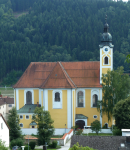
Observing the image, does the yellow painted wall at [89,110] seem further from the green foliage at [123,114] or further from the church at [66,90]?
the green foliage at [123,114]

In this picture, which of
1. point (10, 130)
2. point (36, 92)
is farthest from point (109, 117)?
point (10, 130)

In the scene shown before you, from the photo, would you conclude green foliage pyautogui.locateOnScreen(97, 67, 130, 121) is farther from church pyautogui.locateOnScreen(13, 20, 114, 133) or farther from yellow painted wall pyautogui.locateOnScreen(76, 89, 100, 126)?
yellow painted wall pyautogui.locateOnScreen(76, 89, 100, 126)

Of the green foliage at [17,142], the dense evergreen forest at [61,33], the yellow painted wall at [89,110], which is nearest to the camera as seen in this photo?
the green foliage at [17,142]

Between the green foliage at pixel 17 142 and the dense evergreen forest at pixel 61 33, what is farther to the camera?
the dense evergreen forest at pixel 61 33

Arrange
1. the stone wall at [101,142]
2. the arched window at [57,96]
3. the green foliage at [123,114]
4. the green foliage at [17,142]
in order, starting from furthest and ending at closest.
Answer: the arched window at [57,96] < the green foliage at [123,114] < the green foliage at [17,142] < the stone wall at [101,142]

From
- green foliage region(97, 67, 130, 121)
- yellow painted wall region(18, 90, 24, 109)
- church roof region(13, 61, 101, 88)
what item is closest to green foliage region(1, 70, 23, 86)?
church roof region(13, 61, 101, 88)

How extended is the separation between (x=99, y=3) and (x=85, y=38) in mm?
40408

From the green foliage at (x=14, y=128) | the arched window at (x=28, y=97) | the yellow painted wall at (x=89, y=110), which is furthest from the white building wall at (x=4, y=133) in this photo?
the yellow painted wall at (x=89, y=110)

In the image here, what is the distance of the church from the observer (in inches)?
1774

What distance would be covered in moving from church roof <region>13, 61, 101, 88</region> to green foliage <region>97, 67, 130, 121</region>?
6.28 ft

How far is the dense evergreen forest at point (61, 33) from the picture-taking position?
13712cm

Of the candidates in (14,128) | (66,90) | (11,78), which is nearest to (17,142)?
(14,128)

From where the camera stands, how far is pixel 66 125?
45062 millimetres

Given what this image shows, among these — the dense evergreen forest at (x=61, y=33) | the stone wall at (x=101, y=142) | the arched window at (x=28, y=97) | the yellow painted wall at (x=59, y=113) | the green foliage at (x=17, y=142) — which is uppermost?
the dense evergreen forest at (x=61, y=33)
